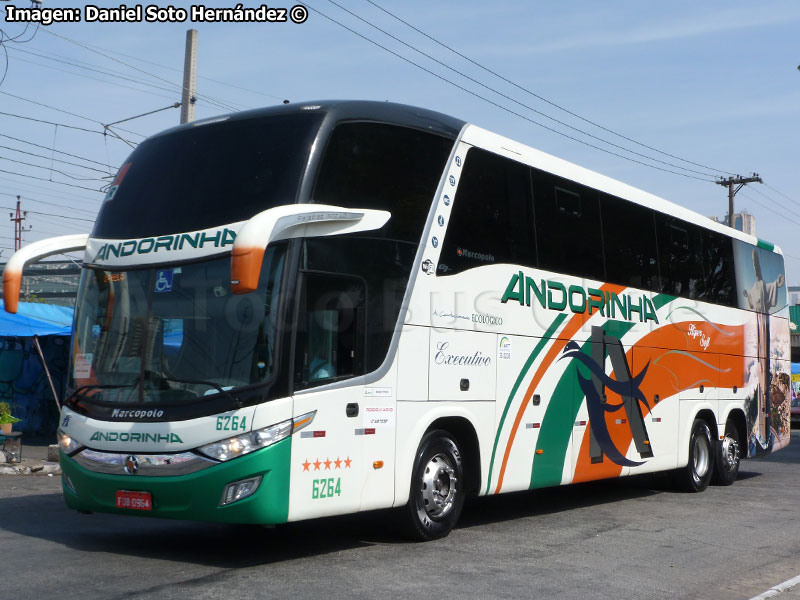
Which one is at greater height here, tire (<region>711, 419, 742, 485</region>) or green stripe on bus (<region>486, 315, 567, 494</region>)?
green stripe on bus (<region>486, 315, 567, 494</region>)

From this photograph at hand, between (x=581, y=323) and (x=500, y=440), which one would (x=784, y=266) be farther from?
(x=500, y=440)

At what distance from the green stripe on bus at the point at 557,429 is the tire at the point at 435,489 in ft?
4.88

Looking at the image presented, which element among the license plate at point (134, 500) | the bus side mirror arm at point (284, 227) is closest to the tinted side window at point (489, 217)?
the bus side mirror arm at point (284, 227)

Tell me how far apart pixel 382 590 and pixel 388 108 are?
4491 millimetres

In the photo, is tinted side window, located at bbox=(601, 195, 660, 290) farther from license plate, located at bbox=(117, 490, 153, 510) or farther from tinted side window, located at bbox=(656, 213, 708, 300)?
license plate, located at bbox=(117, 490, 153, 510)

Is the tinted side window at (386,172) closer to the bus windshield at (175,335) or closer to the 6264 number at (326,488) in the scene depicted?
the bus windshield at (175,335)

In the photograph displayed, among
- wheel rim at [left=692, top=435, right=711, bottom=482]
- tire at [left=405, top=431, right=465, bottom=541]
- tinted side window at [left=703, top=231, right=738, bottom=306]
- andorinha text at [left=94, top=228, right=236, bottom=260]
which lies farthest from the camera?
tinted side window at [left=703, top=231, right=738, bottom=306]

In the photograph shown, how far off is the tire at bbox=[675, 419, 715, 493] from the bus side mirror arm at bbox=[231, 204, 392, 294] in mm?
8084

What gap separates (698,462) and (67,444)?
10.1 m

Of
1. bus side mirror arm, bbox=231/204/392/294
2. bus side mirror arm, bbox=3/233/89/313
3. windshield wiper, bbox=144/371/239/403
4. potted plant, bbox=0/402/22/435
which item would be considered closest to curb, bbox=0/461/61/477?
potted plant, bbox=0/402/22/435

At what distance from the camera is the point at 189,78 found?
1994cm

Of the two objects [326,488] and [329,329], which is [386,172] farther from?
[326,488]

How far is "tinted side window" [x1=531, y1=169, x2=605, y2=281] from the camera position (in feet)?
37.1

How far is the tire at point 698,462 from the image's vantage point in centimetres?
1495
